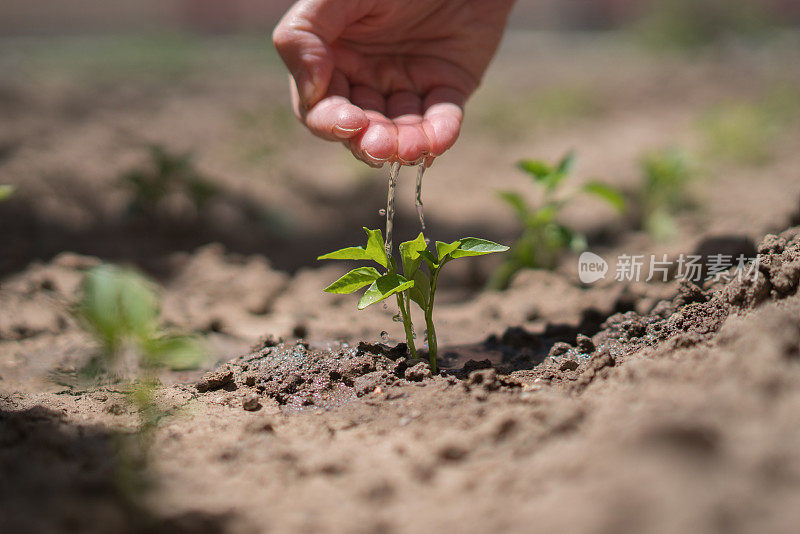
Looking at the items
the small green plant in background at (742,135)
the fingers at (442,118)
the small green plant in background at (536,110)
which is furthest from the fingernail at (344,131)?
the small green plant in background at (536,110)

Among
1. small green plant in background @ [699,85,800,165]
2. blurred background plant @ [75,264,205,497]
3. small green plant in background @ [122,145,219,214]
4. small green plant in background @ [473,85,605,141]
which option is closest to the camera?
blurred background plant @ [75,264,205,497]

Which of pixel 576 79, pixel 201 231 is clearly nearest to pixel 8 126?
pixel 201 231

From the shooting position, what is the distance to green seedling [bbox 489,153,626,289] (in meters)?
2.57

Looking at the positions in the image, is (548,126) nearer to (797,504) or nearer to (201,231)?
(201,231)

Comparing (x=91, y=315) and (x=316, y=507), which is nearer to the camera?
(x=316, y=507)

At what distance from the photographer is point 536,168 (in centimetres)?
259

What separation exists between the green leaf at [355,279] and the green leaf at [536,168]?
1084 mm

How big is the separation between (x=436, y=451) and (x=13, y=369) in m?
1.73

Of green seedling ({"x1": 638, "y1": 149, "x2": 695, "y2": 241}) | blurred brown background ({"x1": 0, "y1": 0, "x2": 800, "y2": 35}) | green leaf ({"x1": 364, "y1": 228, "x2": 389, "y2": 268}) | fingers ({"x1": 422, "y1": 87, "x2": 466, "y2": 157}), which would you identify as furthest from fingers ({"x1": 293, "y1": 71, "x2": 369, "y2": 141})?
blurred brown background ({"x1": 0, "y1": 0, "x2": 800, "y2": 35})

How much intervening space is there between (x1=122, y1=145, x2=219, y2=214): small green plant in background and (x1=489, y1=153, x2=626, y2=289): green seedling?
5.97 ft

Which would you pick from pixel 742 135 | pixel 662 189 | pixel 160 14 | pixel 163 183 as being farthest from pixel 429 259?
pixel 160 14

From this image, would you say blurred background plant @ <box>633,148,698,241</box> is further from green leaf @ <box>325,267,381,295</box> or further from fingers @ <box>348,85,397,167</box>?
green leaf @ <box>325,267,381,295</box>

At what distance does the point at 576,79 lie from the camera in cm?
713
